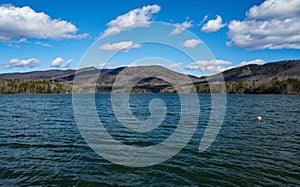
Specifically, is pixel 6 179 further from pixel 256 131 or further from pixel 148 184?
pixel 256 131

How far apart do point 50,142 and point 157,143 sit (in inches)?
367

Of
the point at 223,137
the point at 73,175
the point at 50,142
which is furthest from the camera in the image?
the point at 223,137

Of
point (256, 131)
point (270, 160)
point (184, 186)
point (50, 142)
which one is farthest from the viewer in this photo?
point (256, 131)

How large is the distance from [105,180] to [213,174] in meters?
6.05

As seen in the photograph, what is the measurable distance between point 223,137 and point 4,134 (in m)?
22.1

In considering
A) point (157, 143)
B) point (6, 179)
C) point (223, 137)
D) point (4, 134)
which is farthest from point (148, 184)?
point (4, 134)

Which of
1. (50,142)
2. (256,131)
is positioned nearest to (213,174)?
(50,142)

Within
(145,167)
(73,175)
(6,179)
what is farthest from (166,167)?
(6,179)

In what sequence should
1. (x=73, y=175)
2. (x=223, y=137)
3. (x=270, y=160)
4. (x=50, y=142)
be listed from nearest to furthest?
(x=73, y=175), (x=270, y=160), (x=50, y=142), (x=223, y=137)

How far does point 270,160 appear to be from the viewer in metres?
16.1

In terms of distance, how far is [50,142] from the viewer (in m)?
20.7

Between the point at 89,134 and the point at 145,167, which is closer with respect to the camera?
the point at 145,167

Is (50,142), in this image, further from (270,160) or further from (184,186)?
(270,160)

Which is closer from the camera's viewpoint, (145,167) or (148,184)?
(148,184)
